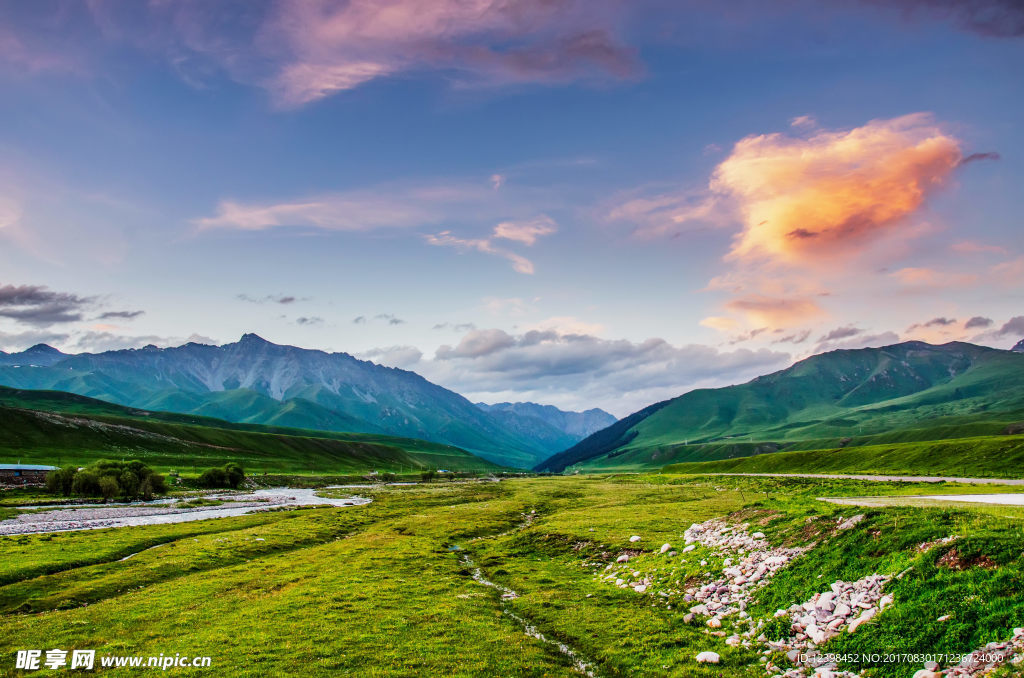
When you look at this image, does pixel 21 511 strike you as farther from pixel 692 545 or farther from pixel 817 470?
pixel 817 470

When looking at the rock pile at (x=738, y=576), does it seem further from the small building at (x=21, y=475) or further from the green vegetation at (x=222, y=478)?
the green vegetation at (x=222, y=478)

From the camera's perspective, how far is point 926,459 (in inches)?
4395

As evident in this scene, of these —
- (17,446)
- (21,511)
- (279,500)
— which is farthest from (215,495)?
(17,446)

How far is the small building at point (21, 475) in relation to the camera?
134 m

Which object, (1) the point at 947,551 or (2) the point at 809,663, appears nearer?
(2) the point at 809,663

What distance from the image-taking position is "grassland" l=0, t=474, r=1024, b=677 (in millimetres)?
19703

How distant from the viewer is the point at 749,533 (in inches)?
1321

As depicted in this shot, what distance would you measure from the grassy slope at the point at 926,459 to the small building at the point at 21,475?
682 ft

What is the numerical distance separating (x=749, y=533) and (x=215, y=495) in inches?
5630

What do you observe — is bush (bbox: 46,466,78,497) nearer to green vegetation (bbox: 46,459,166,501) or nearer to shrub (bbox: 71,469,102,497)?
green vegetation (bbox: 46,459,166,501)

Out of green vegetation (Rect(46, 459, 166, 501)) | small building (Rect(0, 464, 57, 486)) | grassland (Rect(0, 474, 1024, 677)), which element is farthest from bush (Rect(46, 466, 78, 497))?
grassland (Rect(0, 474, 1024, 677))

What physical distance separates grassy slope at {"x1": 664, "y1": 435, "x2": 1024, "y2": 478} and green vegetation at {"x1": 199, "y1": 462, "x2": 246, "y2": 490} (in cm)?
16988

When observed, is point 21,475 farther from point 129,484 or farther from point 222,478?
point 129,484

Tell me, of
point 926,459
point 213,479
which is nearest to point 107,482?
point 213,479
